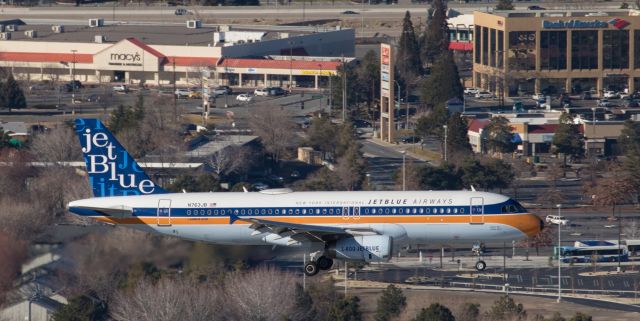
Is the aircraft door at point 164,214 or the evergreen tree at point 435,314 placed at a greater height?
the aircraft door at point 164,214

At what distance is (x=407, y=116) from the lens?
182875 mm

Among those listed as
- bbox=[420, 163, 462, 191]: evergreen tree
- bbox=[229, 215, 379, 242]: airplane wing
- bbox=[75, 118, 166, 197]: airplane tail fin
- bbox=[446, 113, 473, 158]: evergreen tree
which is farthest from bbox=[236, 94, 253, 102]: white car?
bbox=[229, 215, 379, 242]: airplane wing

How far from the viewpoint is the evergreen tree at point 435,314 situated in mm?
Answer: 94562

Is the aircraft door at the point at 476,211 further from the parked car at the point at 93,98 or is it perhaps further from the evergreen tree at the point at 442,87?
the parked car at the point at 93,98

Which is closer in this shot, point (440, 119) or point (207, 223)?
point (207, 223)

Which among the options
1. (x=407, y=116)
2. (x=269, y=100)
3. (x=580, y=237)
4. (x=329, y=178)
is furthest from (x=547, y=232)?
(x=269, y=100)

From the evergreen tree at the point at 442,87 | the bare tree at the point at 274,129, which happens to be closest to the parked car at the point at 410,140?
the bare tree at the point at 274,129

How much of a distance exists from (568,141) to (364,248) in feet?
277

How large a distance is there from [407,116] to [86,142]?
103976 millimetres

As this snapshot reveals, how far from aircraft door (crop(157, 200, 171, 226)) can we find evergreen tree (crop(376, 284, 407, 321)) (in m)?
26.1

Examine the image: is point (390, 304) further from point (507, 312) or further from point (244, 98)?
point (244, 98)

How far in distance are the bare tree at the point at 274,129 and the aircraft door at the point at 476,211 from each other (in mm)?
79879

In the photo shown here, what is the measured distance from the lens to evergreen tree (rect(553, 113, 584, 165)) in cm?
15588

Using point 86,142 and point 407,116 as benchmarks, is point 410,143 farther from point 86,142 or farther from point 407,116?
point 86,142
